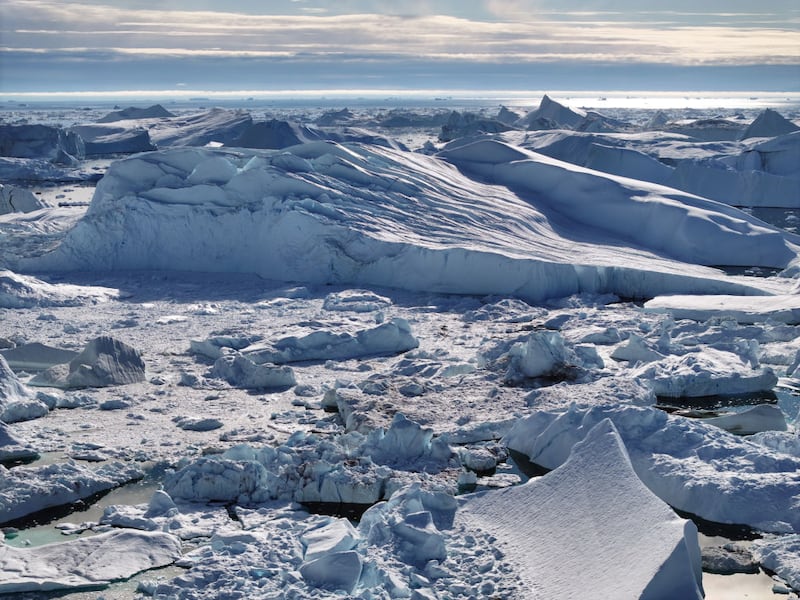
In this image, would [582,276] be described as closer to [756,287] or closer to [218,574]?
[756,287]

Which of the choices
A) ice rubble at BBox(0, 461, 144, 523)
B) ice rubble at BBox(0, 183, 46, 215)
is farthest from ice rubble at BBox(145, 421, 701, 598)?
ice rubble at BBox(0, 183, 46, 215)

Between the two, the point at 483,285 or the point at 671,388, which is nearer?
the point at 671,388

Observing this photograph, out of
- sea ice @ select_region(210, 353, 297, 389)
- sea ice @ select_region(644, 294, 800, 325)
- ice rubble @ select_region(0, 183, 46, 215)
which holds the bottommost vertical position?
sea ice @ select_region(210, 353, 297, 389)

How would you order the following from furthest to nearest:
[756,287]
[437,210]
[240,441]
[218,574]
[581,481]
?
[437,210] < [756,287] < [240,441] < [581,481] < [218,574]

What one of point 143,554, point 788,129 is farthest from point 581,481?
point 788,129

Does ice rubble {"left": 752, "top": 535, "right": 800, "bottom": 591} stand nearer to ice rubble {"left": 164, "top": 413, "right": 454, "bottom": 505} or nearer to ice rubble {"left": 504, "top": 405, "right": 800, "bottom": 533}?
ice rubble {"left": 504, "top": 405, "right": 800, "bottom": 533}

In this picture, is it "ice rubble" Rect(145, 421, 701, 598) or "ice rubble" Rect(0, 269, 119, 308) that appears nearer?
"ice rubble" Rect(145, 421, 701, 598)

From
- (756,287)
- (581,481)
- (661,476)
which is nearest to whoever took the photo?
(581,481)

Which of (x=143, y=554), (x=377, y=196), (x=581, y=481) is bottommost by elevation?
(x=143, y=554)
